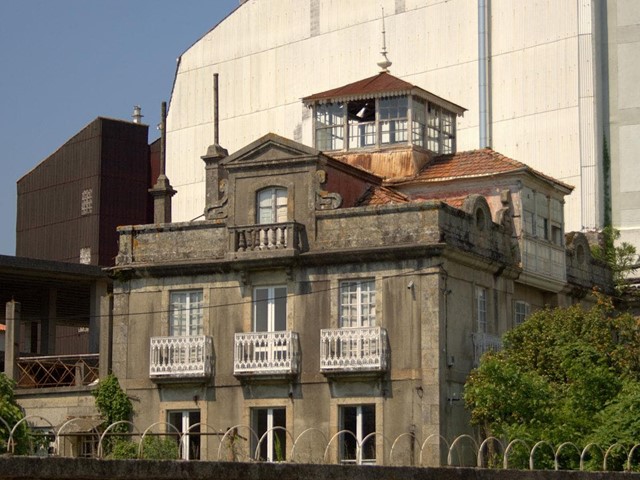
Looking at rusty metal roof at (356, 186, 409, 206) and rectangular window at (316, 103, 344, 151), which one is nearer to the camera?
rusty metal roof at (356, 186, 409, 206)

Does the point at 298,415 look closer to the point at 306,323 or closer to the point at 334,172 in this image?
the point at 306,323

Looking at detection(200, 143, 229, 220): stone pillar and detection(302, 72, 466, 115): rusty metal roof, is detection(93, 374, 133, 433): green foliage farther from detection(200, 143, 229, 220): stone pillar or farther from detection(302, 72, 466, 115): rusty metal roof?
detection(302, 72, 466, 115): rusty metal roof

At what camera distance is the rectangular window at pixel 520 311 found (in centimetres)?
4231

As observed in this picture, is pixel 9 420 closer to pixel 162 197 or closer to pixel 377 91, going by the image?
pixel 162 197

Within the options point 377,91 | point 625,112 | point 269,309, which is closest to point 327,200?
point 269,309

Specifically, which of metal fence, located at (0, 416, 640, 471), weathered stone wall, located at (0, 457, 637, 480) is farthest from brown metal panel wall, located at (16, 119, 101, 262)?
weathered stone wall, located at (0, 457, 637, 480)

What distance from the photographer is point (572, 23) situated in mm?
56969

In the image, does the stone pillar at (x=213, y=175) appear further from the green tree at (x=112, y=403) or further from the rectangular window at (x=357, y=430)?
the rectangular window at (x=357, y=430)

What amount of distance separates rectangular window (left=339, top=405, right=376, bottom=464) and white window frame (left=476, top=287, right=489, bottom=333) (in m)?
→ 4.26

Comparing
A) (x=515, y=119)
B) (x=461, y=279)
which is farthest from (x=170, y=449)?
(x=515, y=119)

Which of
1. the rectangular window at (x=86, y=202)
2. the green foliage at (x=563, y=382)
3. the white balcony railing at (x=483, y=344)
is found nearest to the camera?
the green foliage at (x=563, y=382)

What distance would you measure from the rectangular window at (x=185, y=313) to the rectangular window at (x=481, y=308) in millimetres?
7517

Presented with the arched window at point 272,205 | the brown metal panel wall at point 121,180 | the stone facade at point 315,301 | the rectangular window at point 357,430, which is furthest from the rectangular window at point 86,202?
the rectangular window at point 357,430

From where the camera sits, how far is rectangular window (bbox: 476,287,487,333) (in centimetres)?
3991
